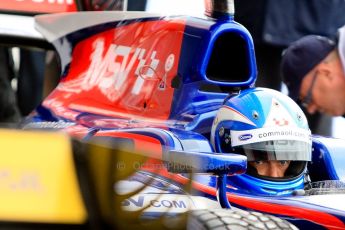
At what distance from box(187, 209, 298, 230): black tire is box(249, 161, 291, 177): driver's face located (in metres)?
1.18

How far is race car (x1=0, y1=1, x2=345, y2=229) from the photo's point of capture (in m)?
3.93

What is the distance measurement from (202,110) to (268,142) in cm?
55

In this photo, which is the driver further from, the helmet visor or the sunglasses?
the sunglasses

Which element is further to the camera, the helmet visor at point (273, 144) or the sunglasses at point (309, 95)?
the sunglasses at point (309, 95)

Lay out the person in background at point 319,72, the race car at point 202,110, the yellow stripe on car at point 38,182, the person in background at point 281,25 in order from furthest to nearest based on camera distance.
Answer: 1. the person in background at point 281,25
2. the person in background at point 319,72
3. the race car at point 202,110
4. the yellow stripe on car at point 38,182

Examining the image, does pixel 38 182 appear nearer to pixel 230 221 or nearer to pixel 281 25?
pixel 230 221

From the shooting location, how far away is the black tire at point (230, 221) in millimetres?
2868

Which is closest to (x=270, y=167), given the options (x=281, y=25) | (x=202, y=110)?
(x=202, y=110)

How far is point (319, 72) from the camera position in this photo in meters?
5.87

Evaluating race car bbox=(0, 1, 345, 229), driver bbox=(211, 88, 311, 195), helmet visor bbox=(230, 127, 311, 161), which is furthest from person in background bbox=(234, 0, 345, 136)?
helmet visor bbox=(230, 127, 311, 161)

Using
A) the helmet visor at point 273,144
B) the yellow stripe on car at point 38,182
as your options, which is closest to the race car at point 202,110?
the helmet visor at point 273,144

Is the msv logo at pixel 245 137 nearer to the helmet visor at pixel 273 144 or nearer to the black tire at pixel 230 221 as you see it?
the helmet visor at pixel 273 144

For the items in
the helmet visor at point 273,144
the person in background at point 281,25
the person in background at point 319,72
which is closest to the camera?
the helmet visor at point 273,144

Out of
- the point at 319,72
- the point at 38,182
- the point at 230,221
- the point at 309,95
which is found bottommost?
the point at 309,95
